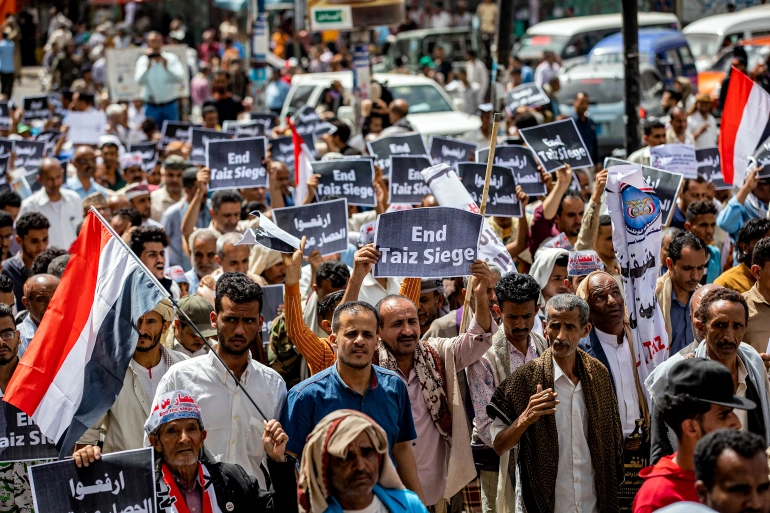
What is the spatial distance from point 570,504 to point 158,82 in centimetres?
1599

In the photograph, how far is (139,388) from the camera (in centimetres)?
606

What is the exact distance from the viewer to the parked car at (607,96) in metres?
20.3

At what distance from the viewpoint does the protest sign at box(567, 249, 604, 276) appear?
24.5 ft

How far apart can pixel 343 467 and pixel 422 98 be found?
17.5 metres

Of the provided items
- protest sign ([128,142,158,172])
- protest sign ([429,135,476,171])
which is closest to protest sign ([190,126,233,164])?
protest sign ([128,142,158,172])

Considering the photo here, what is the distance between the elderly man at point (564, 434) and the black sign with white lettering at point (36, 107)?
13488 millimetres

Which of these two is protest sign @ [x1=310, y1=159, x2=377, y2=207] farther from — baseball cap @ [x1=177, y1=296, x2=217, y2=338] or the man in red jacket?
the man in red jacket

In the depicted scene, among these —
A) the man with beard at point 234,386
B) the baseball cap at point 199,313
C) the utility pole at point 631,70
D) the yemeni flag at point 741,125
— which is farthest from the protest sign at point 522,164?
the man with beard at point 234,386

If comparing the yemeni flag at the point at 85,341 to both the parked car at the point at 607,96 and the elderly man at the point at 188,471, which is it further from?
the parked car at the point at 607,96

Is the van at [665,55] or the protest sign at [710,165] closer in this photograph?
the protest sign at [710,165]

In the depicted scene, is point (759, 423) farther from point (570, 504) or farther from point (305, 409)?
point (305, 409)

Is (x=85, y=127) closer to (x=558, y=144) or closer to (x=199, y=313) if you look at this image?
(x=558, y=144)

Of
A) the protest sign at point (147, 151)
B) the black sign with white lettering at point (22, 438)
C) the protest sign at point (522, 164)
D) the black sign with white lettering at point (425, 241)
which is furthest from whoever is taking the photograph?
the protest sign at point (147, 151)

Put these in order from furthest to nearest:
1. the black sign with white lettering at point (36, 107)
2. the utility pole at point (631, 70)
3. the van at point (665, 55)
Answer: the van at point (665, 55) → the black sign with white lettering at point (36, 107) → the utility pole at point (631, 70)
